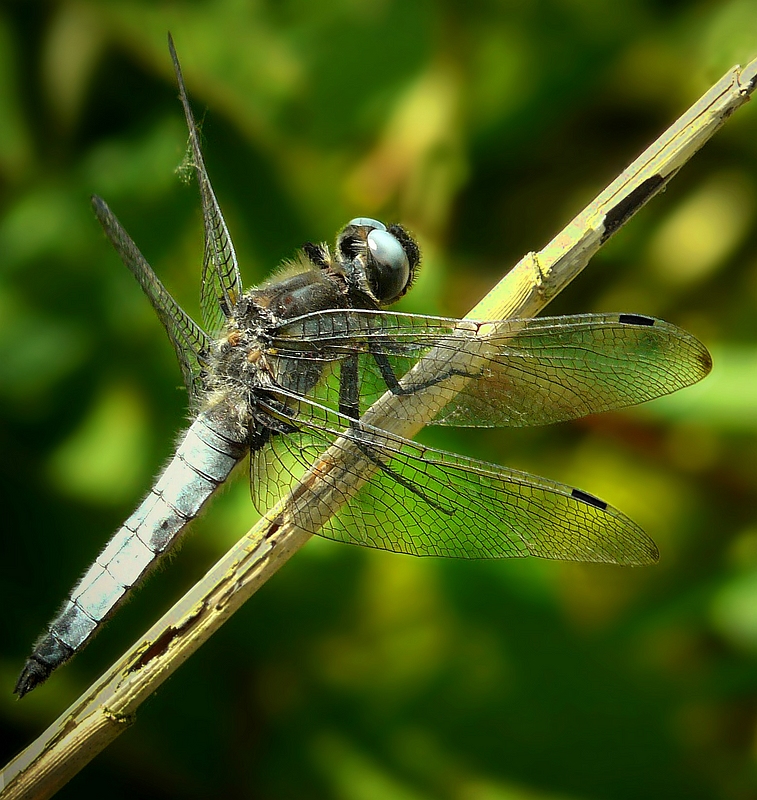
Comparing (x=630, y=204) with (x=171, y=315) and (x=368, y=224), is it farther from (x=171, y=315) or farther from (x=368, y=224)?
(x=171, y=315)

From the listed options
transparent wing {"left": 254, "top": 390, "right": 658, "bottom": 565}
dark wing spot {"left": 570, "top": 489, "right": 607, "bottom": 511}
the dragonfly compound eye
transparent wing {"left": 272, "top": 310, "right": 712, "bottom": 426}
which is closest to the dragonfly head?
the dragonfly compound eye

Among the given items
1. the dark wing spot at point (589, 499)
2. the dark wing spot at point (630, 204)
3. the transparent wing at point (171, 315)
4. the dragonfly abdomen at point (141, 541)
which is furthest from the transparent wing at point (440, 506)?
the dark wing spot at point (630, 204)

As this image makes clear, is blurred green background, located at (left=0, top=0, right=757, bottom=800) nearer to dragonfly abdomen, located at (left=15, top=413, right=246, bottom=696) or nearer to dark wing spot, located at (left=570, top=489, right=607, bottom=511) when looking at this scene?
dragonfly abdomen, located at (left=15, top=413, right=246, bottom=696)

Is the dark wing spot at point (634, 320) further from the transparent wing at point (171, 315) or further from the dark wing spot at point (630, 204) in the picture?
the transparent wing at point (171, 315)

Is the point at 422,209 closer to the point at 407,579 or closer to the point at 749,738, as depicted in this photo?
the point at 407,579

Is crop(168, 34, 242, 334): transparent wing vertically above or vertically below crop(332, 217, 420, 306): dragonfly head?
below
